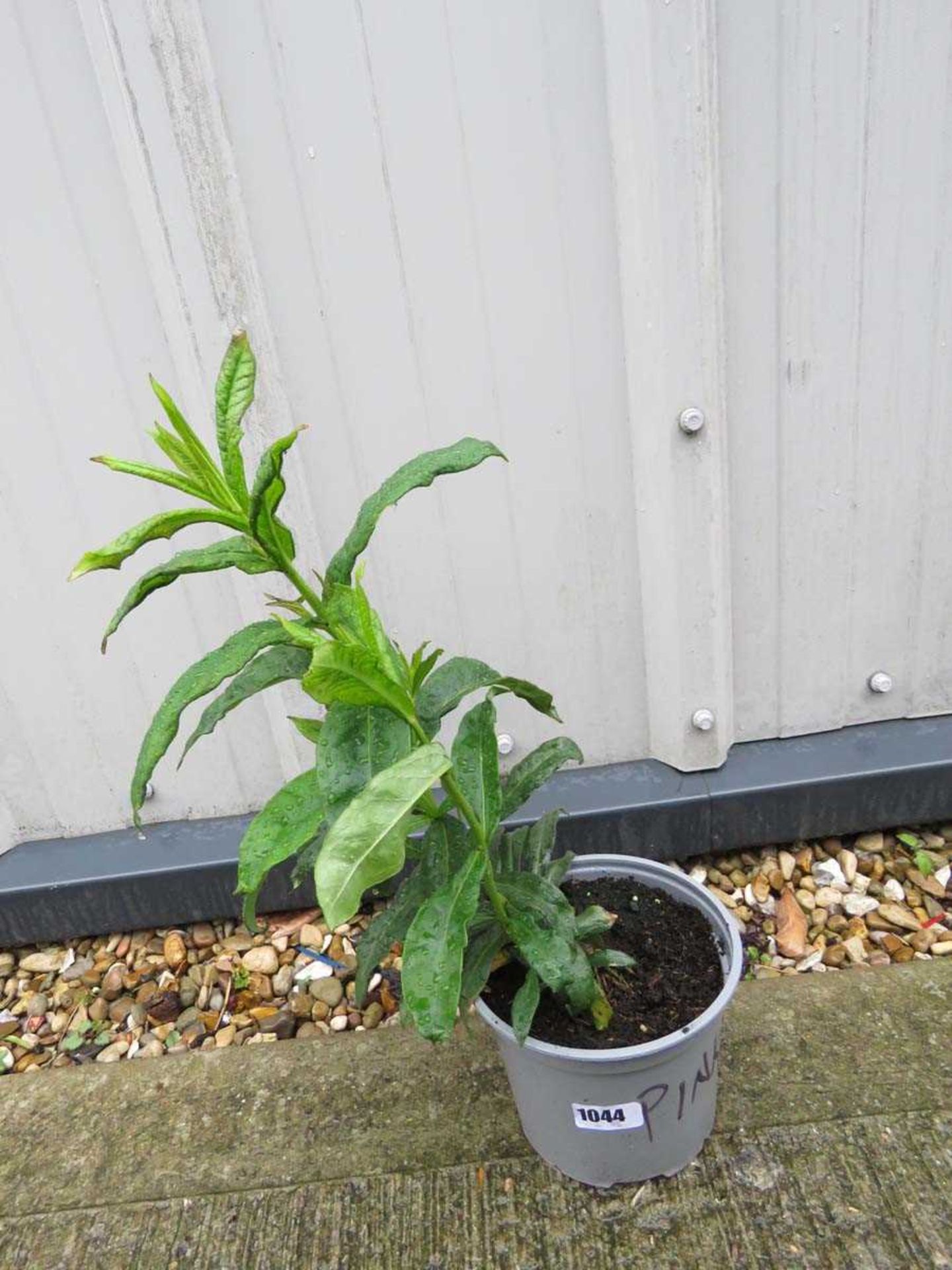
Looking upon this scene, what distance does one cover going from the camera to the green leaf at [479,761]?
1.29 meters

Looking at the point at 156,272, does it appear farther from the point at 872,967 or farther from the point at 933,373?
the point at 872,967

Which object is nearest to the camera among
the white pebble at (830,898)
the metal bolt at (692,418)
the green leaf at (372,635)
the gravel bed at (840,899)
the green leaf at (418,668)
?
the green leaf at (372,635)

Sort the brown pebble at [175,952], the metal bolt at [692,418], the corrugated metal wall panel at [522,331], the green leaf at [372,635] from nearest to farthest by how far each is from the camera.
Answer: the green leaf at [372,635] → the corrugated metal wall panel at [522,331] → the metal bolt at [692,418] → the brown pebble at [175,952]

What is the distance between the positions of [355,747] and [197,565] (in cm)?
28

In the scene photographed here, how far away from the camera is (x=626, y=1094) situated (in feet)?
4.48

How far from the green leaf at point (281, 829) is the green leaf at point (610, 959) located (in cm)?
55

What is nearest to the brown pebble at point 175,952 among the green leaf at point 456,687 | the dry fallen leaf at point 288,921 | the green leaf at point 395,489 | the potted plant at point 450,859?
the dry fallen leaf at point 288,921

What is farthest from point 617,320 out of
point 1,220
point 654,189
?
point 1,220

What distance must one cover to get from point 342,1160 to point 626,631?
1201 millimetres

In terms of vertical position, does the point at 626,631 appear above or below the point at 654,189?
below

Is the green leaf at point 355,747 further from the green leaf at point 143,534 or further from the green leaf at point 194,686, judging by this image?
the green leaf at point 143,534

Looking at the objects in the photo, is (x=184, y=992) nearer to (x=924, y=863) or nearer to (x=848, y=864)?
(x=848, y=864)

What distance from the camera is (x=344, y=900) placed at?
3.08 ft

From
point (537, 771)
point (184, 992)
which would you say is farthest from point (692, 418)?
point (184, 992)
